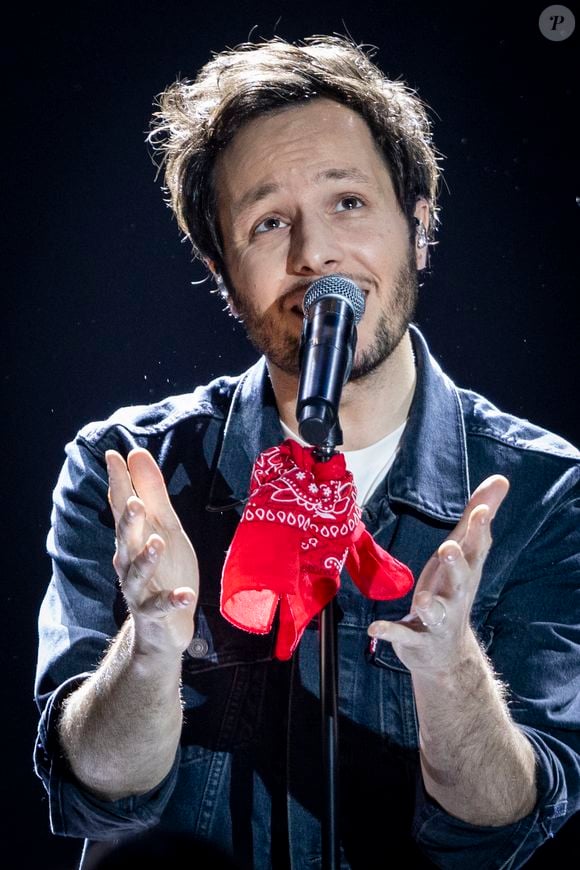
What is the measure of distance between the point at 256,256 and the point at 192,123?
1.35ft

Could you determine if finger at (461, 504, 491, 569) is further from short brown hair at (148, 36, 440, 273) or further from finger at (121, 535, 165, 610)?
short brown hair at (148, 36, 440, 273)

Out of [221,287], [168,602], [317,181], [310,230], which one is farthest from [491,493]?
[221,287]

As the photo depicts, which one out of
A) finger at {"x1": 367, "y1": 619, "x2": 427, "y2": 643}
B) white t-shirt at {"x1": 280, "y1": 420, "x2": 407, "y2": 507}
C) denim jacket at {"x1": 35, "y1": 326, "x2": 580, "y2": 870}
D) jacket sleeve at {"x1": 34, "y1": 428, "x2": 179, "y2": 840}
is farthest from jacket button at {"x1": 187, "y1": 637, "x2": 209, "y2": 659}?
finger at {"x1": 367, "y1": 619, "x2": 427, "y2": 643}

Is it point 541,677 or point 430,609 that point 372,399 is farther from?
point 430,609

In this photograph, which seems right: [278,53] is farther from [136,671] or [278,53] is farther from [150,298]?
[136,671]

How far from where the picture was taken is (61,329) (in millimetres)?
2113

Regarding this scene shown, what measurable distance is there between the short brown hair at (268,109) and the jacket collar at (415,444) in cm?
31

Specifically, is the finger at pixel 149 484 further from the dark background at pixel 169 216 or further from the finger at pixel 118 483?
the dark background at pixel 169 216

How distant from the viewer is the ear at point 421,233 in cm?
196

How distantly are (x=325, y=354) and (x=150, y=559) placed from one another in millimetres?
365

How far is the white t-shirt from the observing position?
6.04ft

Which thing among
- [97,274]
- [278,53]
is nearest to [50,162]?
[97,274]

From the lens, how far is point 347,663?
1.70m

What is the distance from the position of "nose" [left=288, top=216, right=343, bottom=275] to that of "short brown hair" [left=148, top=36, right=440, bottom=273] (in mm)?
284
